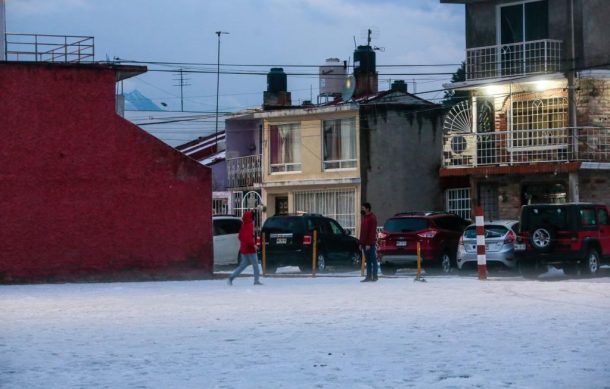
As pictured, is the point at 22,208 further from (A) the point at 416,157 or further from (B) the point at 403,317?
(A) the point at 416,157

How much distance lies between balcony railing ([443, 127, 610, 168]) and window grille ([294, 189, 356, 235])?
6.93m

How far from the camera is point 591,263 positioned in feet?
105

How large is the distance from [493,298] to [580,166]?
63.6 feet

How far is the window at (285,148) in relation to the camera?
55.4 m

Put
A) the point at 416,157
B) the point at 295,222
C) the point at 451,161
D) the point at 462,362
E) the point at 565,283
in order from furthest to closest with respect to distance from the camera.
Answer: the point at 416,157
the point at 451,161
the point at 295,222
the point at 565,283
the point at 462,362

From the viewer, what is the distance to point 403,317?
759 inches

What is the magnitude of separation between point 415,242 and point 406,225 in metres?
0.74

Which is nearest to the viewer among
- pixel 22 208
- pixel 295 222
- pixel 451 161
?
pixel 22 208

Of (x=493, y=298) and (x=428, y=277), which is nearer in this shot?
(x=493, y=298)

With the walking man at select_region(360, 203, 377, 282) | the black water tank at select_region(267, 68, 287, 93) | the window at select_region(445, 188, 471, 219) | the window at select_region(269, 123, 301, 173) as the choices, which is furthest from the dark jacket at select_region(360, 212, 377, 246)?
the black water tank at select_region(267, 68, 287, 93)

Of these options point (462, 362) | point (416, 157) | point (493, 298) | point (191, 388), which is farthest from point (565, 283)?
point (416, 157)

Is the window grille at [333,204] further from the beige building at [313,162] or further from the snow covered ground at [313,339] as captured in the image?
the snow covered ground at [313,339]

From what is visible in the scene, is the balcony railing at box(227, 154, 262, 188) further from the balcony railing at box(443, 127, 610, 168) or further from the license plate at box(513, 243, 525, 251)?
the license plate at box(513, 243, 525, 251)

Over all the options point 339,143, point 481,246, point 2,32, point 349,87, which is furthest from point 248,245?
point 349,87
